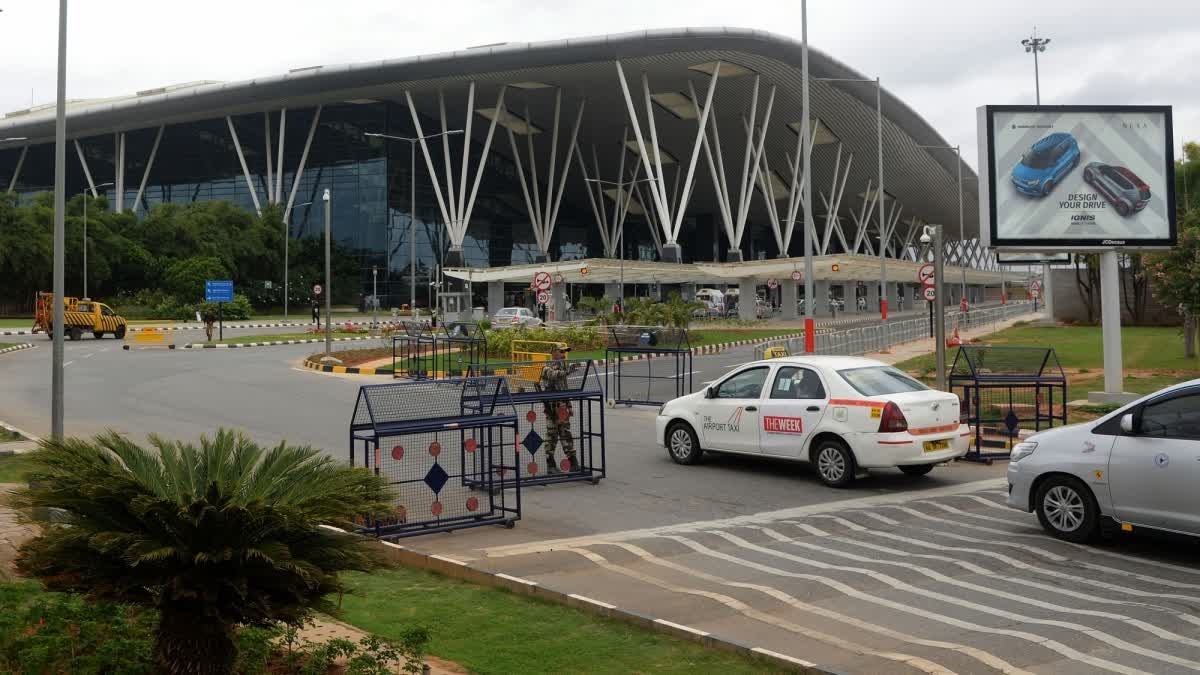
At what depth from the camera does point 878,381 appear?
12.3 metres

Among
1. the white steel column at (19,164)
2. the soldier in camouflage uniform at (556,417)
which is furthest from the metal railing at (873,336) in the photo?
the white steel column at (19,164)

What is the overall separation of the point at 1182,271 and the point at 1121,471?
2065cm

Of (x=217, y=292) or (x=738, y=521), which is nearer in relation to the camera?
(x=738, y=521)

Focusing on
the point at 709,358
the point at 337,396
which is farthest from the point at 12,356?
the point at 709,358

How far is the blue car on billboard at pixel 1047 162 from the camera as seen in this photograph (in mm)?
20266

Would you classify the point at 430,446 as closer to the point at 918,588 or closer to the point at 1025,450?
the point at 918,588

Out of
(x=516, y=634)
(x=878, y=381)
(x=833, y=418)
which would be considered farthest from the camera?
(x=878, y=381)

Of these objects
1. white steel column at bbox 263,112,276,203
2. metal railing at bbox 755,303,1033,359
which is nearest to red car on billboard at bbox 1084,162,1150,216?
metal railing at bbox 755,303,1033,359

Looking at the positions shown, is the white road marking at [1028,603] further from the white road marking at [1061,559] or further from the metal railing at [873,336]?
the metal railing at [873,336]

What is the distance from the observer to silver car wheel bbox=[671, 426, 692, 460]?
1395cm

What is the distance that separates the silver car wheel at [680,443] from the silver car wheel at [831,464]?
85.5 inches

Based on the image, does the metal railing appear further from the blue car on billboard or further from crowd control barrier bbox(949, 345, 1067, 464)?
crowd control barrier bbox(949, 345, 1067, 464)

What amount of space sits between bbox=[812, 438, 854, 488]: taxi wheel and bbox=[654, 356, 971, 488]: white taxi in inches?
0.5

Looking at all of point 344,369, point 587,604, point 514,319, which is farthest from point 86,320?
point 587,604
